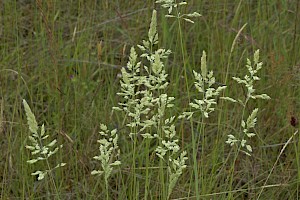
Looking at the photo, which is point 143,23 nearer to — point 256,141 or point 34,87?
point 34,87

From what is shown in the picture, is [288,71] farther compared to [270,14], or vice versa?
[270,14]

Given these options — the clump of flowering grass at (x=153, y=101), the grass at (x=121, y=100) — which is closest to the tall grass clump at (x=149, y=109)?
the clump of flowering grass at (x=153, y=101)

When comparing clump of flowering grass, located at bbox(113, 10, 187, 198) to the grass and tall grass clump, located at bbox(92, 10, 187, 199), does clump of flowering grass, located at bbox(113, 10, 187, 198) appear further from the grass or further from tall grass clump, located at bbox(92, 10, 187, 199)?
the grass

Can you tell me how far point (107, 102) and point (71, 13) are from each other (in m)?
0.92

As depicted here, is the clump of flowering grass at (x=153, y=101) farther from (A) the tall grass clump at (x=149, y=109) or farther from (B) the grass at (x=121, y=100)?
(B) the grass at (x=121, y=100)

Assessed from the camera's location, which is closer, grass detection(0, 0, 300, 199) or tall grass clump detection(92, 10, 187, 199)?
tall grass clump detection(92, 10, 187, 199)

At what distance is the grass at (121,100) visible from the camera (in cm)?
215

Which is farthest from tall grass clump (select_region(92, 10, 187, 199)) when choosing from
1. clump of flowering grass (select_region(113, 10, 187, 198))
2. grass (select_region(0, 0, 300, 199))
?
grass (select_region(0, 0, 300, 199))

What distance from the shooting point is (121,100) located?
2.63 metres

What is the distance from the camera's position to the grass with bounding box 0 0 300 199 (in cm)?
215

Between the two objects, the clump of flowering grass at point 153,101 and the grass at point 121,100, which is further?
the grass at point 121,100

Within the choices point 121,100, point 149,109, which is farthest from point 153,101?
point 121,100

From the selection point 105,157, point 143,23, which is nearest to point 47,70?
point 143,23

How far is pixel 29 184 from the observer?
223 centimetres
